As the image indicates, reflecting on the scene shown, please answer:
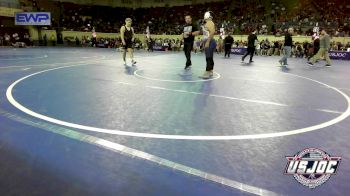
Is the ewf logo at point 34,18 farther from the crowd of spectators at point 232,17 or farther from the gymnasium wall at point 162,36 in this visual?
the crowd of spectators at point 232,17

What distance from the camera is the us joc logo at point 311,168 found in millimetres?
2963

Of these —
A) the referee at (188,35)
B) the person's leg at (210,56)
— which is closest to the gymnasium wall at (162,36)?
the referee at (188,35)

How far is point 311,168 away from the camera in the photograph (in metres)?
3.03

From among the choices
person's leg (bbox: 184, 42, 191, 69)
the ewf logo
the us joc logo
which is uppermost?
the ewf logo

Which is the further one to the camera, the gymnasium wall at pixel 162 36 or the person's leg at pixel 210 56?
the gymnasium wall at pixel 162 36

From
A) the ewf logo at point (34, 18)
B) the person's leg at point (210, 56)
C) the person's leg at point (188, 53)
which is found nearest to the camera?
the person's leg at point (210, 56)

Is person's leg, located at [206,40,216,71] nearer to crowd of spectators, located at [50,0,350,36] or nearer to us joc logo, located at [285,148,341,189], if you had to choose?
us joc logo, located at [285,148,341,189]

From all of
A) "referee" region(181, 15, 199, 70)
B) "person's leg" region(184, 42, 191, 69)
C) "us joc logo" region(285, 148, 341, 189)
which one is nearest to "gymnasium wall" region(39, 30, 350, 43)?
"referee" region(181, 15, 199, 70)

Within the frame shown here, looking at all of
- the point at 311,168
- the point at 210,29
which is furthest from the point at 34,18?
the point at 311,168

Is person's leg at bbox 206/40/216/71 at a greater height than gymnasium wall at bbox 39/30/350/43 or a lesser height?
lesser

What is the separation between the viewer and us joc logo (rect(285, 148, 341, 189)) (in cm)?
296

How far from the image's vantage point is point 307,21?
30234mm

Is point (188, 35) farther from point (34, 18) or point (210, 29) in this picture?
point (34, 18)

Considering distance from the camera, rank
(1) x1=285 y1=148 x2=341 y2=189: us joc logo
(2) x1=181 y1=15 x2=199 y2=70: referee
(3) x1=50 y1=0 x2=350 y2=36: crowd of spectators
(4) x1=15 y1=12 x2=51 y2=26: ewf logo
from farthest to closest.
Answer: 1. (4) x1=15 y1=12 x2=51 y2=26: ewf logo
2. (3) x1=50 y1=0 x2=350 y2=36: crowd of spectators
3. (2) x1=181 y1=15 x2=199 y2=70: referee
4. (1) x1=285 y1=148 x2=341 y2=189: us joc logo
